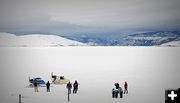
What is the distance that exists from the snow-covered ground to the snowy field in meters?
0.06

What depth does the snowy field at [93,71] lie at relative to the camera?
136 inches

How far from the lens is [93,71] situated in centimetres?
348

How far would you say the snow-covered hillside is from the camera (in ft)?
11.2

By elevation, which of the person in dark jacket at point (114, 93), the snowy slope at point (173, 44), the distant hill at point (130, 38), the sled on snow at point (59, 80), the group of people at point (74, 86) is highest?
the distant hill at point (130, 38)

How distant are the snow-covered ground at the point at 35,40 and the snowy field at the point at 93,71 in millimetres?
57

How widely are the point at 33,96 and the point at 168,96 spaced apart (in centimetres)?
150

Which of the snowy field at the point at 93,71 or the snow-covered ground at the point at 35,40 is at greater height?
the snow-covered ground at the point at 35,40

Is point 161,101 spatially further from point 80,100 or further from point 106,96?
point 80,100

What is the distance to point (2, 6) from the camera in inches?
136

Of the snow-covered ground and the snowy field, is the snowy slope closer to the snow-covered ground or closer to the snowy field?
the snowy field

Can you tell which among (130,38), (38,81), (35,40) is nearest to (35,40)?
(35,40)

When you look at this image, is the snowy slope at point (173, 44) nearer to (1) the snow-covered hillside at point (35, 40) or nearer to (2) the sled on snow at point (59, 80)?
(1) the snow-covered hillside at point (35, 40)

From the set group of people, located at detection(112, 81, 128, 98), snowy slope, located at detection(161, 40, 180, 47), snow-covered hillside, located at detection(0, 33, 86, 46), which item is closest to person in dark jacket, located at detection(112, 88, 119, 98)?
group of people, located at detection(112, 81, 128, 98)

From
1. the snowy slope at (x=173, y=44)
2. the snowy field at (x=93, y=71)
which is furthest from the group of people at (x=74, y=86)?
the snowy slope at (x=173, y=44)
